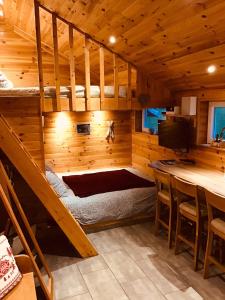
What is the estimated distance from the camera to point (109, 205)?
353cm

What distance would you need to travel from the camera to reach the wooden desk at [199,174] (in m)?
2.77

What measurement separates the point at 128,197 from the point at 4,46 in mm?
3746

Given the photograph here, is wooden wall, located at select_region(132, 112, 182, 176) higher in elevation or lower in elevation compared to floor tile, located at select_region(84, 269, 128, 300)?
higher

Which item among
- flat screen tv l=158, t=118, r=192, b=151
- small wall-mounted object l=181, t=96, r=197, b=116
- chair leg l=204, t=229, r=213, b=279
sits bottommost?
chair leg l=204, t=229, r=213, b=279

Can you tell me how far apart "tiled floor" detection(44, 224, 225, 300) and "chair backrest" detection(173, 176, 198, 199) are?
29.9 inches

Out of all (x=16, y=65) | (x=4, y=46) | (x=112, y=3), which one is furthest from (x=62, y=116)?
(x=112, y=3)

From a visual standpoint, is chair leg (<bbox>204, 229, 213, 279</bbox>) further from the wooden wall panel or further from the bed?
the bed

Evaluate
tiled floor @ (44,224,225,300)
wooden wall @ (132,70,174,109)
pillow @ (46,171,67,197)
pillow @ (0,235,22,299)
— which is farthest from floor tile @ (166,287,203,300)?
wooden wall @ (132,70,174,109)

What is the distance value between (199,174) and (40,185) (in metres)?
1.85

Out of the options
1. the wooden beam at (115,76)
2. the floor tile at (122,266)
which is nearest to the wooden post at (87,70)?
the wooden beam at (115,76)

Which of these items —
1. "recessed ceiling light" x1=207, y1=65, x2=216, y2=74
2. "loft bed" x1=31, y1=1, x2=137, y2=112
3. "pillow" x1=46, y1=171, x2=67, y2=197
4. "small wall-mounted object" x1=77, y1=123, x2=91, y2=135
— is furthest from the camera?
"small wall-mounted object" x1=77, y1=123, x2=91, y2=135

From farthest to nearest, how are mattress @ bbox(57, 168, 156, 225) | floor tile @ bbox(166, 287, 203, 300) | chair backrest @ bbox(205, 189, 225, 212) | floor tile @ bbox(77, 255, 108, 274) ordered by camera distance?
mattress @ bbox(57, 168, 156, 225), floor tile @ bbox(77, 255, 108, 274), floor tile @ bbox(166, 287, 203, 300), chair backrest @ bbox(205, 189, 225, 212)

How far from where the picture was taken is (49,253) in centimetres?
→ 309

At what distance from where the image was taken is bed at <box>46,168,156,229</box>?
344 cm
